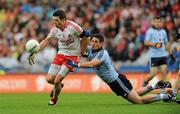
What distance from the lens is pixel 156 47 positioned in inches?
766

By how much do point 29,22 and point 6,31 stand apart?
1118 mm

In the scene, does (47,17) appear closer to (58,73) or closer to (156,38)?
(156,38)

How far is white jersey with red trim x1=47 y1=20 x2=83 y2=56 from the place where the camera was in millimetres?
15266

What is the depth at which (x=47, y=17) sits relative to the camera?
29422 mm

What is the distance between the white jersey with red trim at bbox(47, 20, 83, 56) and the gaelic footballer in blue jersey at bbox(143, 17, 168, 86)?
14.0 ft

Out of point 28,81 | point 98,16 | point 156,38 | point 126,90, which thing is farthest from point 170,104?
point 98,16

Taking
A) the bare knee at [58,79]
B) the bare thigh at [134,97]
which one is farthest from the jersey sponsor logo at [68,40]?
the bare thigh at [134,97]

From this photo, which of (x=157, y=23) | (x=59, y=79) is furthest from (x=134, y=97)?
(x=157, y=23)

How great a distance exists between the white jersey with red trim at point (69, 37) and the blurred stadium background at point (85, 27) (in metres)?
8.25

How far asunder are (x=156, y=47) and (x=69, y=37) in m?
4.86

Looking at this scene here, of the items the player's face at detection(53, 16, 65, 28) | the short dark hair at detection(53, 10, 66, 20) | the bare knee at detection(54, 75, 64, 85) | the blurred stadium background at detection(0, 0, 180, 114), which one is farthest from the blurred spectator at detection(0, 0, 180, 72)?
the short dark hair at detection(53, 10, 66, 20)

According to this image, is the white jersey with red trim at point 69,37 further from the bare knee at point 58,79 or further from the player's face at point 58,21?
the bare knee at point 58,79

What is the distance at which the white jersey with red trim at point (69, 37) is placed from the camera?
1527cm

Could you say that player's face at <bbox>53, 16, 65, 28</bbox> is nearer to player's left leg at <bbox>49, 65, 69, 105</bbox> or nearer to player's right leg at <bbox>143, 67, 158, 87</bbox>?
player's left leg at <bbox>49, 65, 69, 105</bbox>
